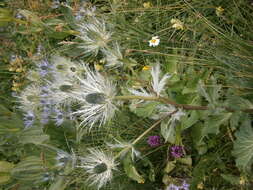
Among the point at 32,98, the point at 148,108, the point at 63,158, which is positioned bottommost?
the point at 63,158

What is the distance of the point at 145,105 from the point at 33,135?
65 centimetres

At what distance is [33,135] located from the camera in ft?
A: 4.43

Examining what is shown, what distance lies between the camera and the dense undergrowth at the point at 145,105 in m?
0.91

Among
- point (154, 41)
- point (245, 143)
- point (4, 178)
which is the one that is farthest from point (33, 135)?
point (245, 143)

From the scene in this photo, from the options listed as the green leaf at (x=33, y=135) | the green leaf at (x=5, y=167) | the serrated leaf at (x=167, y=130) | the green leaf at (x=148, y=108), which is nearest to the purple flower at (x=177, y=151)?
the serrated leaf at (x=167, y=130)

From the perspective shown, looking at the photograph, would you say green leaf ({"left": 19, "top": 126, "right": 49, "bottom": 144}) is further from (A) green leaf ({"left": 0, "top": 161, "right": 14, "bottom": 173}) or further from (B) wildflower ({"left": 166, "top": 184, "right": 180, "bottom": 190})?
(B) wildflower ({"left": 166, "top": 184, "right": 180, "bottom": 190})

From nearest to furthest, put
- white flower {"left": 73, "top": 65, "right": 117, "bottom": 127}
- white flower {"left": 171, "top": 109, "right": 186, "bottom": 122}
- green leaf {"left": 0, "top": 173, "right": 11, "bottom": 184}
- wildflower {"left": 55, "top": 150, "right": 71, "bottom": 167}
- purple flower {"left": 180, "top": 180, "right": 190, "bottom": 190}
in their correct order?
1. white flower {"left": 73, "top": 65, "right": 117, "bottom": 127}
2. white flower {"left": 171, "top": 109, "right": 186, "bottom": 122}
3. wildflower {"left": 55, "top": 150, "right": 71, "bottom": 167}
4. purple flower {"left": 180, "top": 180, "right": 190, "bottom": 190}
5. green leaf {"left": 0, "top": 173, "right": 11, "bottom": 184}

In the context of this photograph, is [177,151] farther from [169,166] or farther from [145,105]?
[145,105]

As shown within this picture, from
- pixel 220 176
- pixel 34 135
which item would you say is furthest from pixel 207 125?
pixel 34 135

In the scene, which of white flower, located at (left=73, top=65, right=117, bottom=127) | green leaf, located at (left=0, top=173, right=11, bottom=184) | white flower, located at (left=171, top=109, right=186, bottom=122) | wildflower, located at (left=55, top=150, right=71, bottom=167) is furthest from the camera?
green leaf, located at (left=0, top=173, right=11, bottom=184)

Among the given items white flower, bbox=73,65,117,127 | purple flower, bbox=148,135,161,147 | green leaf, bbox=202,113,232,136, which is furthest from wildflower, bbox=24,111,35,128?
green leaf, bbox=202,113,232,136

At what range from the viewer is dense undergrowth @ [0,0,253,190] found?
2.98 feet

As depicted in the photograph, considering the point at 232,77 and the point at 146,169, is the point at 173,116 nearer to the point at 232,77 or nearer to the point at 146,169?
the point at 232,77

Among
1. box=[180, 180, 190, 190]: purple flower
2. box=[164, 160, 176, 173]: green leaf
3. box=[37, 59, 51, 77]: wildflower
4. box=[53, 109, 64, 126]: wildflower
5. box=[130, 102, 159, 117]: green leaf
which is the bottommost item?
box=[180, 180, 190, 190]: purple flower
